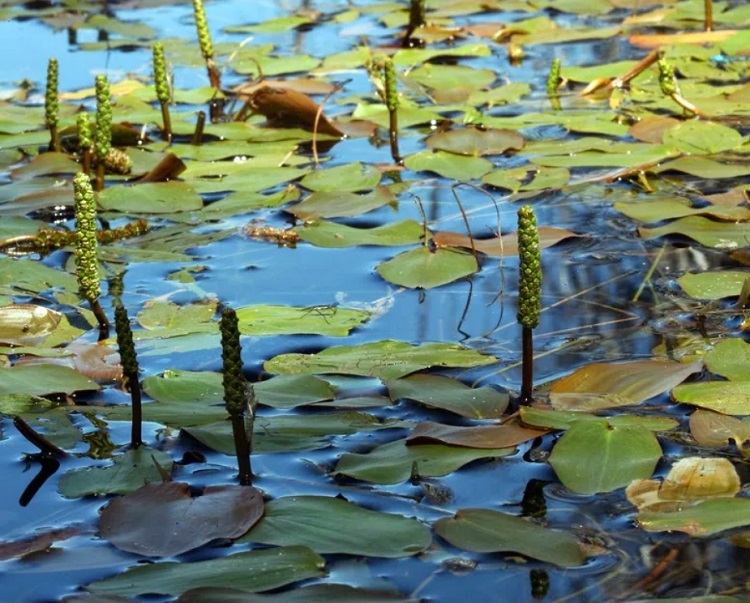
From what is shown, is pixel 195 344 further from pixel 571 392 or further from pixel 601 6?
pixel 601 6

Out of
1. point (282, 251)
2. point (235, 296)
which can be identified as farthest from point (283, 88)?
point (235, 296)

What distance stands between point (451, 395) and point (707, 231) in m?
0.92

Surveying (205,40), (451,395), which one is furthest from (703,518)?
(205,40)

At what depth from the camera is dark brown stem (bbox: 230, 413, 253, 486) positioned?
1.56 metres

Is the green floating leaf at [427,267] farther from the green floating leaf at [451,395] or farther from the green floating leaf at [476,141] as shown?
the green floating leaf at [476,141]

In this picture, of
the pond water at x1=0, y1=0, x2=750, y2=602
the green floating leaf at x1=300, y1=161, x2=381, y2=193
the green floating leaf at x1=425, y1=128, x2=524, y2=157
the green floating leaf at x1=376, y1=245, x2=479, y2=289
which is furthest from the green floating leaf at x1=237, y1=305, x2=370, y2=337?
the green floating leaf at x1=425, y1=128, x2=524, y2=157

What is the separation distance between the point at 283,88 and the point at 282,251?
1.08m

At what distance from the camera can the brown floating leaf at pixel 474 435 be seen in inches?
65.4

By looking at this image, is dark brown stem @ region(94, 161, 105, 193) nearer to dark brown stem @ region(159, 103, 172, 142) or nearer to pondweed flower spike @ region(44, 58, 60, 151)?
pondweed flower spike @ region(44, 58, 60, 151)

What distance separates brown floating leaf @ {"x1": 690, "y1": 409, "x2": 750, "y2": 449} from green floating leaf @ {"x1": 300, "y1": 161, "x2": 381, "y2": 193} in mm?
1356

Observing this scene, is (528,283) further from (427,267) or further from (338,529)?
(427,267)

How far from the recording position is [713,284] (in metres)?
2.23

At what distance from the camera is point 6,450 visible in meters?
1.79

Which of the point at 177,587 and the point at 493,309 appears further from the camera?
the point at 493,309
